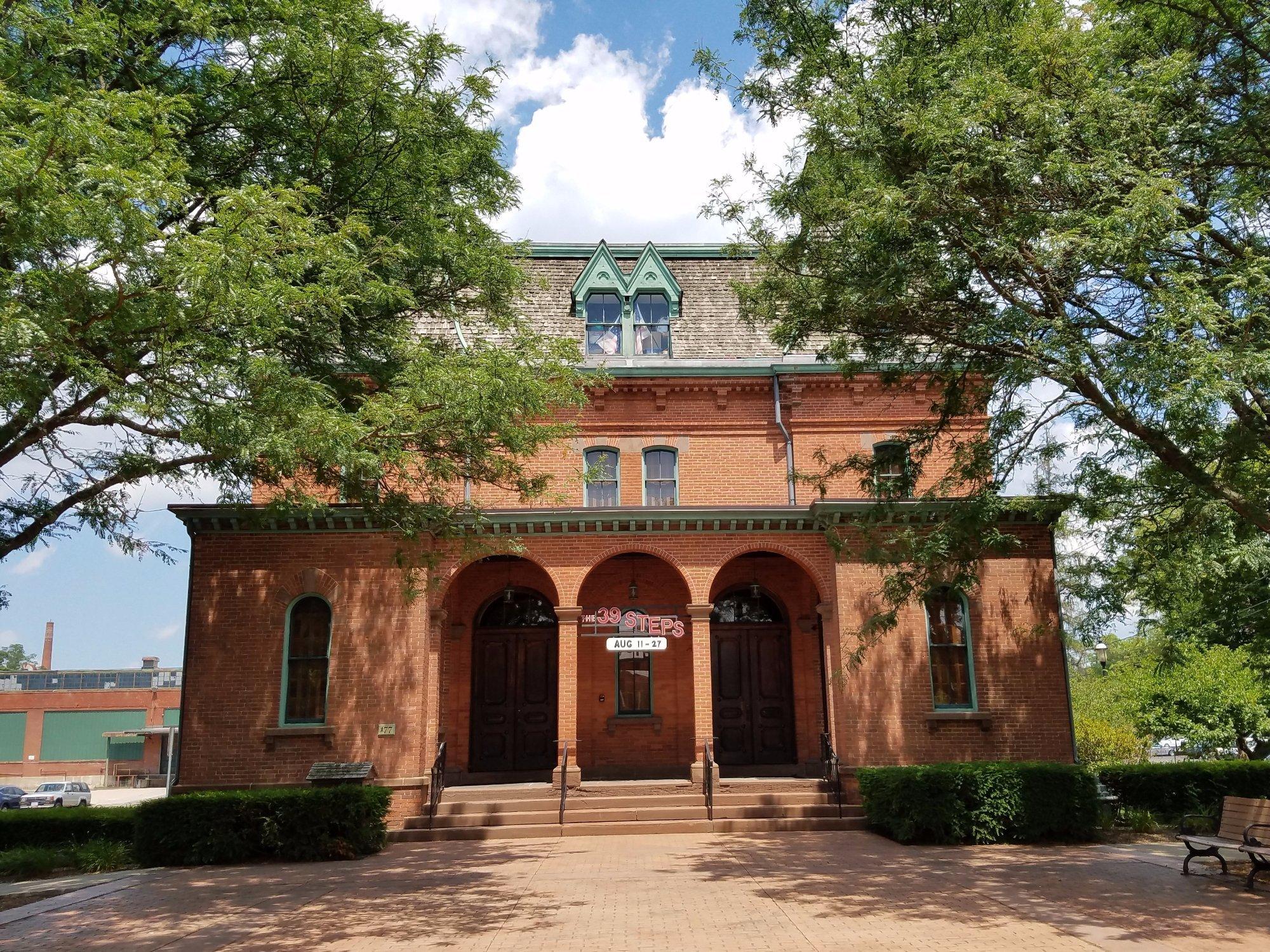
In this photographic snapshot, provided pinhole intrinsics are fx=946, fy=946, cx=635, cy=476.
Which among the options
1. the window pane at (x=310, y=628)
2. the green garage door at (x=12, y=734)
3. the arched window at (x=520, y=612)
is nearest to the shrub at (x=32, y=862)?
the window pane at (x=310, y=628)

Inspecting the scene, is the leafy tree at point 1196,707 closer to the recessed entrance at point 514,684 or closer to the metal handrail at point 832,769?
the metal handrail at point 832,769

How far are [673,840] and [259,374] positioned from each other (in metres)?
9.89

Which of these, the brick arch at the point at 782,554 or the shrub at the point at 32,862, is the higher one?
the brick arch at the point at 782,554

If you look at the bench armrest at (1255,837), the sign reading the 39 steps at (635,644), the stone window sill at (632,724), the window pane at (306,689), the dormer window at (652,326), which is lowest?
the bench armrest at (1255,837)

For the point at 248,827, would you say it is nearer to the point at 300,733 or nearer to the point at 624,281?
the point at 300,733

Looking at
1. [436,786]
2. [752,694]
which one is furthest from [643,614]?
[436,786]

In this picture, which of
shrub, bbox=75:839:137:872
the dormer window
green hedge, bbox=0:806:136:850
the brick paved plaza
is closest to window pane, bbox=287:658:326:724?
green hedge, bbox=0:806:136:850

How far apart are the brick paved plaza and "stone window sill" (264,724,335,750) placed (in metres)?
2.73

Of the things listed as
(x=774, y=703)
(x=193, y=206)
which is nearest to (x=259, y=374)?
(x=193, y=206)

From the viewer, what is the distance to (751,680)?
794 inches

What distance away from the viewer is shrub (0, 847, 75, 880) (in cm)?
1380

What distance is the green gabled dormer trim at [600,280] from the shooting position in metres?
Result: 21.1

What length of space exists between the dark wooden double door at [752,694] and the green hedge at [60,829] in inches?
427

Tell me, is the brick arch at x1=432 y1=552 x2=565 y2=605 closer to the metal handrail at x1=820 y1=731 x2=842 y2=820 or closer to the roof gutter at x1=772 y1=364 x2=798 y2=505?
the roof gutter at x1=772 y1=364 x2=798 y2=505
